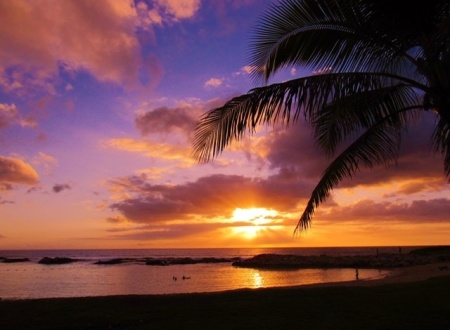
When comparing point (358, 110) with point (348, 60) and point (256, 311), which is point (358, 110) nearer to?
point (348, 60)

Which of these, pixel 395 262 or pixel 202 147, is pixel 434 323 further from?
pixel 395 262

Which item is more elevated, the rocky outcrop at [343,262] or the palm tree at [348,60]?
the palm tree at [348,60]

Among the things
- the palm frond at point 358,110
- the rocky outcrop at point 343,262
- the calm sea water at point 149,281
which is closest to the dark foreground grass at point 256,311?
the palm frond at point 358,110

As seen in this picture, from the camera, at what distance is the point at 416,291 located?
14383 millimetres

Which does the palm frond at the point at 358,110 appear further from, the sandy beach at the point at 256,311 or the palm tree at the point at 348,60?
the sandy beach at the point at 256,311

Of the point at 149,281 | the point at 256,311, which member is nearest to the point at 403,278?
the point at 256,311

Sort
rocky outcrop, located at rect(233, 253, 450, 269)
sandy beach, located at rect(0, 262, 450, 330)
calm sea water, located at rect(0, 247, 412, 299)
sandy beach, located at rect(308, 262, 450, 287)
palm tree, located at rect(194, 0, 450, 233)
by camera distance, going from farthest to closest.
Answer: rocky outcrop, located at rect(233, 253, 450, 269) < calm sea water, located at rect(0, 247, 412, 299) < sandy beach, located at rect(308, 262, 450, 287) < sandy beach, located at rect(0, 262, 450, 330) < palm tree, located at rect(194, 0, 450, 233)

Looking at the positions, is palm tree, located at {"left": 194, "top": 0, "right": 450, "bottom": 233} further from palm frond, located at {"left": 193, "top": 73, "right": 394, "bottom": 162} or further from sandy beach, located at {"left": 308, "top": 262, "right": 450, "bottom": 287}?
sandy beach, located at {"left": 308, "top": 262, "right": 450, "bottom": 287}

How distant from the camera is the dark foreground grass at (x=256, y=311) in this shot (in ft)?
32.0

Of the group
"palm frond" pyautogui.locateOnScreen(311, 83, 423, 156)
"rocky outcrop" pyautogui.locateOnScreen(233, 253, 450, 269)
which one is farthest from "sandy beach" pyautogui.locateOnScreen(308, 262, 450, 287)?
"rocky outcrop" pyautogui.locateOnScreen(233, 253, 450, 269)

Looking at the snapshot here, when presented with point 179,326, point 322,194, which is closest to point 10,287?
point 179,326

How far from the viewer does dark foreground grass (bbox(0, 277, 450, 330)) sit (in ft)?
32.0

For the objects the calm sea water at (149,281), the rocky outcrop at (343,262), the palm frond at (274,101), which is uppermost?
the palm frond at (274,101)

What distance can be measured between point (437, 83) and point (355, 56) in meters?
1.23
